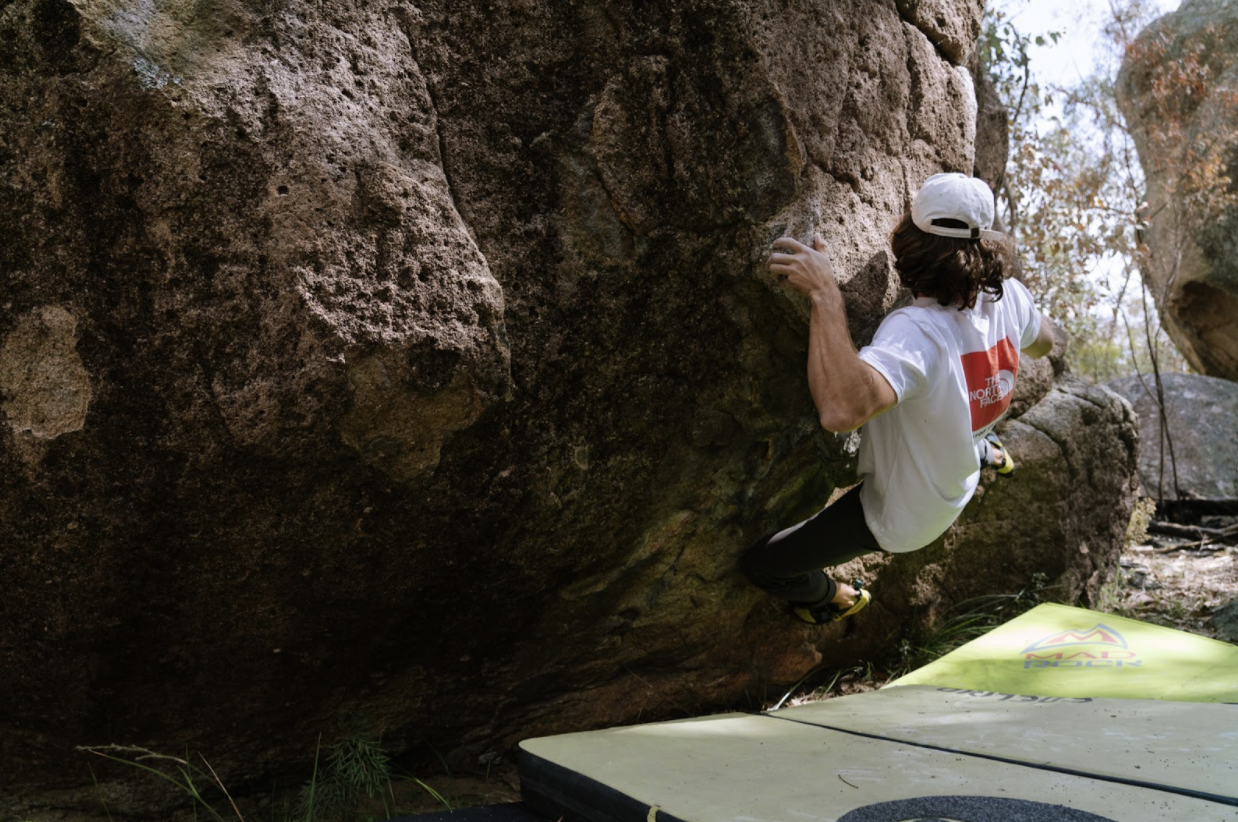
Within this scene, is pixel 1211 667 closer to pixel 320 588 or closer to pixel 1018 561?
pixel 1018 561

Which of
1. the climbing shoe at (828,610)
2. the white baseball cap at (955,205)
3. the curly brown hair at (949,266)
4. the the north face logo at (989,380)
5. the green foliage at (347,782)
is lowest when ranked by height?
the green foliage at (347,782)

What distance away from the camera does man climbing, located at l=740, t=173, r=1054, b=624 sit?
237cm

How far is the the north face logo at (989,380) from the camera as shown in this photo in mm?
2588

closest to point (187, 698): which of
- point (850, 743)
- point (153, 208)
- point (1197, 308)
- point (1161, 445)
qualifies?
point (153, 208)

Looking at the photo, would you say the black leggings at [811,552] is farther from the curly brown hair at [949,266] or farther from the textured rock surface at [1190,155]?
the textured rock surface at [1190,155]

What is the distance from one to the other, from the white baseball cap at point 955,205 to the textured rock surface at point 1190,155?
611 centimetres

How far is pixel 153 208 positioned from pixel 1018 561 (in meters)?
3.56

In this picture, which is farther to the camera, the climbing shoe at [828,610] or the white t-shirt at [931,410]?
the climbing shoe at [828,610]

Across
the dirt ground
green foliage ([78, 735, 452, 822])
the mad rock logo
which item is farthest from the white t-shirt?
the dirt ground

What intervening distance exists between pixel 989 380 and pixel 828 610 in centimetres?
105

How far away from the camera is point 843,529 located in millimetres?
2727

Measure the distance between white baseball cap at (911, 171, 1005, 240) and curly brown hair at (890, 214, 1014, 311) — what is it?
23mm

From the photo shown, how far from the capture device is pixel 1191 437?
7.68 m

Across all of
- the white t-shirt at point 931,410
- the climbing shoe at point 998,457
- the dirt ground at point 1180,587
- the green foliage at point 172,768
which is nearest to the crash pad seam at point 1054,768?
the white t-shirt at point 931,410
